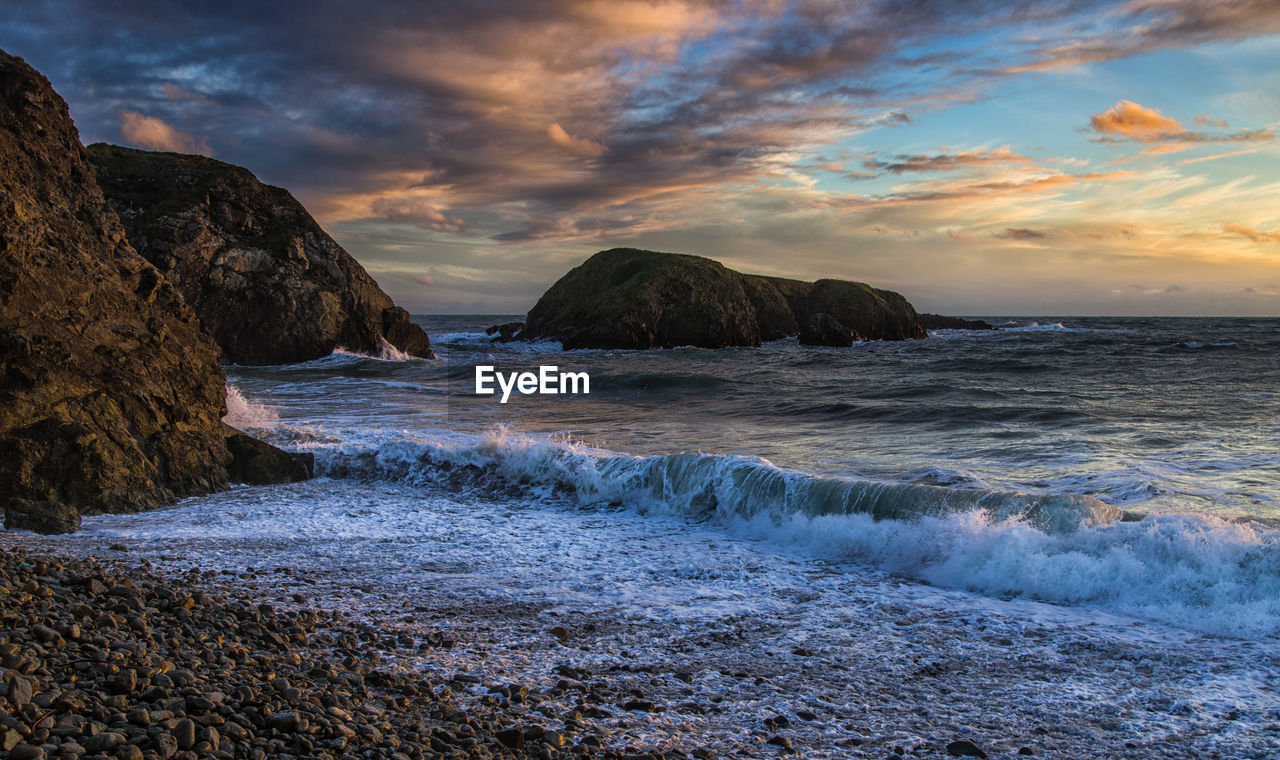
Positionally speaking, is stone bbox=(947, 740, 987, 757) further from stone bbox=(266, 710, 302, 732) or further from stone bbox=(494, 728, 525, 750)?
stone bbox=(266, 710, 302, 732)

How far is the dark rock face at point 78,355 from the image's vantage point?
7.49 meters

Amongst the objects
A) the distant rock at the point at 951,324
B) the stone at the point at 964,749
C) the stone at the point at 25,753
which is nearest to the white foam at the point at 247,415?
the stone at the point at 25,753

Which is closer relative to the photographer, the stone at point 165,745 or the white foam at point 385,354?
the stone at point 165,745

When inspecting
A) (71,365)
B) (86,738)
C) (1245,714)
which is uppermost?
(71,365)

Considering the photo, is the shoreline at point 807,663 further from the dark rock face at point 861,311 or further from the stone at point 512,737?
the dark rock face at point 861,311

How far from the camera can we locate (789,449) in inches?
471

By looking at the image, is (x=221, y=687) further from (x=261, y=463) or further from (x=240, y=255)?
(x=240, y=255)

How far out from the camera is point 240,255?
30.9 metres

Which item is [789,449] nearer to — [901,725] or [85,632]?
[901,725]

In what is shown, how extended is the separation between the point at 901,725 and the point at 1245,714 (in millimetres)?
1850

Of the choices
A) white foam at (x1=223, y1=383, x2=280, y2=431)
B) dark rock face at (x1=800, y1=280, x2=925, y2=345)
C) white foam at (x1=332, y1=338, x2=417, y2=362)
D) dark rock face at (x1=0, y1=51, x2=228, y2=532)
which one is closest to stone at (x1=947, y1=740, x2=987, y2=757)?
dark rock face at (x1=0, y1=51, x2=228, y2=532)

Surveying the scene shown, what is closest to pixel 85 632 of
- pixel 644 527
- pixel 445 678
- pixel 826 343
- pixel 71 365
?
pixel 445 678

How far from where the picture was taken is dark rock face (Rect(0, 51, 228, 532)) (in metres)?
7.49

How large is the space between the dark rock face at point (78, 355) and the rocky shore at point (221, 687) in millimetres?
2977
